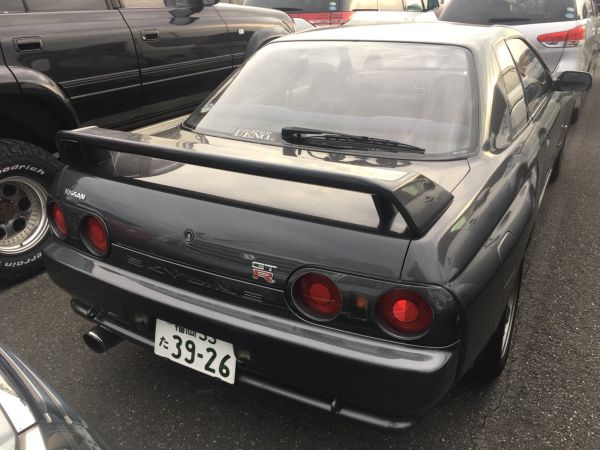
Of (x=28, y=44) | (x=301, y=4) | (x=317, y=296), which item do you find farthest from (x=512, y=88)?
(x=301, y=4)

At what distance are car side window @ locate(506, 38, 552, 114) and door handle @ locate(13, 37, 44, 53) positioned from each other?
105 inches

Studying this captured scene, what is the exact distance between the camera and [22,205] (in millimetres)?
3160

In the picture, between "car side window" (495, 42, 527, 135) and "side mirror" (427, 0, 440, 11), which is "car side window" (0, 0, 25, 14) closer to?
"car side window" (495, 42, 527, 135)

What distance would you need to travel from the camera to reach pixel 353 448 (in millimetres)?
1980

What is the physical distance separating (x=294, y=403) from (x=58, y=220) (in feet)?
3.86

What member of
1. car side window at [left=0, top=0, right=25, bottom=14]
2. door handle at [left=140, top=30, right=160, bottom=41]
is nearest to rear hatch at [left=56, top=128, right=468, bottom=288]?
car side window at [left=0, top=0, right=25, bottom=14]

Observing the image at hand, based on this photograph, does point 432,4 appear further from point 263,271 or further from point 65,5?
point 263,271

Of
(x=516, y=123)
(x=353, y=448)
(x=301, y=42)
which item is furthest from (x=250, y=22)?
(x=353, y=448)

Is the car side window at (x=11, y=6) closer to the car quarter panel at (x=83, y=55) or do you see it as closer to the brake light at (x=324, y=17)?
the car quarter panel at (x=83, y=55)

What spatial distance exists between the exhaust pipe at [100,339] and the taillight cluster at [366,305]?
90cm

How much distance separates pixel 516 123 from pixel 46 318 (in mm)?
2522

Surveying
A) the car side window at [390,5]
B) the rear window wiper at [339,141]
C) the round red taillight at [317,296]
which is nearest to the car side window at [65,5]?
the rear window wiper at [339,141]

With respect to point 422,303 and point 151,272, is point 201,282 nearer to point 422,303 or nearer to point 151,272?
point 151,272

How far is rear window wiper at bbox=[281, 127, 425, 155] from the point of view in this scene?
6.81 ft
